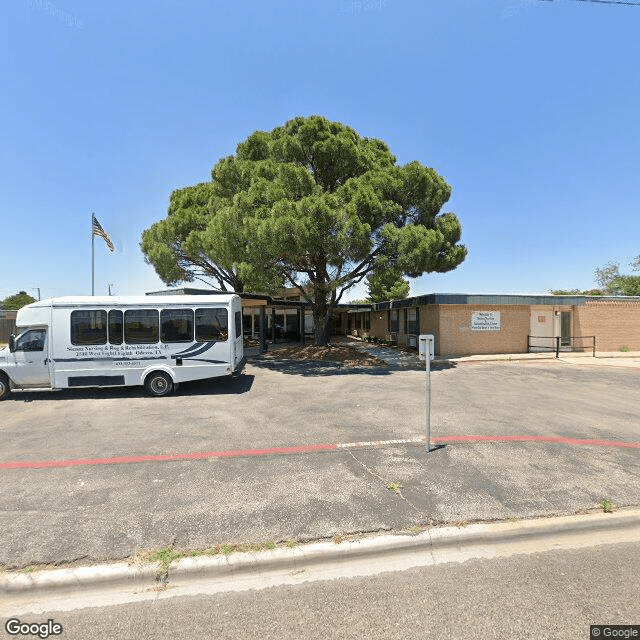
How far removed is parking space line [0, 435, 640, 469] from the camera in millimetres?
5445

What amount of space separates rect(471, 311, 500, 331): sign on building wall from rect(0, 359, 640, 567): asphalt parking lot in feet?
33.4

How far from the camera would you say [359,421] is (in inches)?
301

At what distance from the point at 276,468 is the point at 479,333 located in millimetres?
17965

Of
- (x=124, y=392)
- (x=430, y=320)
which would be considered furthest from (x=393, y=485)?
(x=430, y=320)

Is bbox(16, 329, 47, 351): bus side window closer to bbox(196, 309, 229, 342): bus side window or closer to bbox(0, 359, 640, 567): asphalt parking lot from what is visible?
bbox(0, 359, 640, 567): asphalt parking lot

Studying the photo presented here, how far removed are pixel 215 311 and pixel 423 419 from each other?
6.62 m

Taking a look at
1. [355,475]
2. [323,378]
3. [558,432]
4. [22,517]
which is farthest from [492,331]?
[22,517]

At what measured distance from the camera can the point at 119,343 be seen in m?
10.0

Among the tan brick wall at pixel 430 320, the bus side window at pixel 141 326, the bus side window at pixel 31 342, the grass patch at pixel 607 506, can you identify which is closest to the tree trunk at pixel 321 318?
the tan brick wall at pixel 430 320

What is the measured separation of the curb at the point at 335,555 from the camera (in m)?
3.12

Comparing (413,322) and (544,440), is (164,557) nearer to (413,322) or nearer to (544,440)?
(544,440)

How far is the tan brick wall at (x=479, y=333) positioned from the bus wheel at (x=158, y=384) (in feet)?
48.0

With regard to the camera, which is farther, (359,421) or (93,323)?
(93,323)

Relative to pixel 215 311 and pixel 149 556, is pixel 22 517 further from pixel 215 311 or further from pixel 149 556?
pixel 215 311
